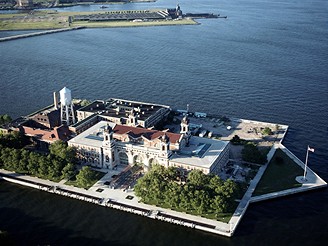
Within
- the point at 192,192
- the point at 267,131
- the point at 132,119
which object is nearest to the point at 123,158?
the point at 132,119

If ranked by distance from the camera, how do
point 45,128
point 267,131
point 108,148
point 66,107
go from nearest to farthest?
point 108,148, point 45,128, point 267,131, point 66,107

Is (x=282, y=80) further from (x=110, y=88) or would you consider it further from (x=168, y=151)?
(x=168, y=151)

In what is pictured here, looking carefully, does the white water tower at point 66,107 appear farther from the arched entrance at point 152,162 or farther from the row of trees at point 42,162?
the arched entrance at point 152,162

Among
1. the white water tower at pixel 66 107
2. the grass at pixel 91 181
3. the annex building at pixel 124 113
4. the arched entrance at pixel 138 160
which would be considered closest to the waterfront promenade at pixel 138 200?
the grass at pixel 91 181

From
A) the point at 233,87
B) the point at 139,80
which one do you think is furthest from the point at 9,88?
the point at 233,87

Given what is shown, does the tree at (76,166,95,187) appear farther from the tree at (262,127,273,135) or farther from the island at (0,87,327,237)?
the tree at (262,127,273,135)

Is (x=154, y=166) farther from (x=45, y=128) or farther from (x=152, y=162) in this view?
(x=45, y=128)
